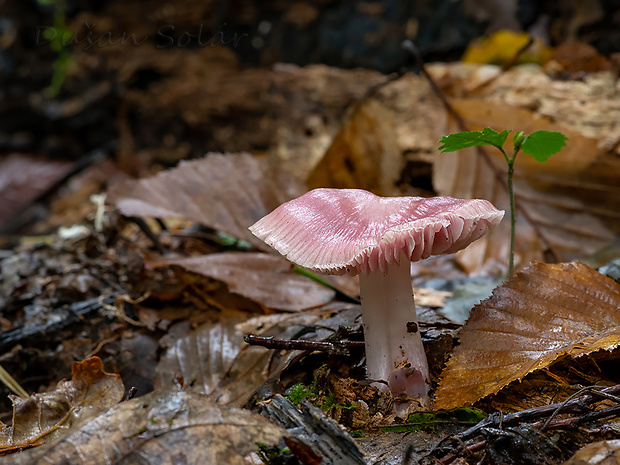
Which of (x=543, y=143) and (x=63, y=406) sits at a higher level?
(x=543, y=143)

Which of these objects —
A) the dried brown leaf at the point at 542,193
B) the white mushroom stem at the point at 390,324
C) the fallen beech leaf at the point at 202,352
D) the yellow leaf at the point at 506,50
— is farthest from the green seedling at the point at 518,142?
the yellow leaf at the point at 506,50

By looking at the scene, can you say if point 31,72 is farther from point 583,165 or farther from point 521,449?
point 521,449

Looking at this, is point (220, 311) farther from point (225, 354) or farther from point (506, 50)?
point (506, 50)

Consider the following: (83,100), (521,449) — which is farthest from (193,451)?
(83,100)

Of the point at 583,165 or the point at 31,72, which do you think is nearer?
the point at 583,165

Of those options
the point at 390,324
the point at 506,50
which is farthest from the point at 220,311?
the point at 506,50

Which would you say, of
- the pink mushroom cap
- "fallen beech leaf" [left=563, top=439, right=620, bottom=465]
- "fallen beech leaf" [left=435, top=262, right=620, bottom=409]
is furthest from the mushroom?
"fallen beech leaf" [left=563, top=439, right=620, bottom=465]

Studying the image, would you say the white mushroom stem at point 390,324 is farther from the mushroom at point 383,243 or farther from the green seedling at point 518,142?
the green seedling at point 518,142
